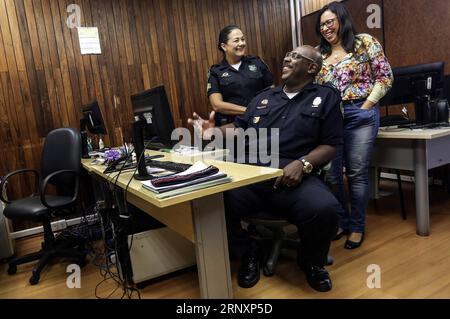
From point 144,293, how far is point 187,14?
10.1ft

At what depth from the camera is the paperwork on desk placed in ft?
4.22

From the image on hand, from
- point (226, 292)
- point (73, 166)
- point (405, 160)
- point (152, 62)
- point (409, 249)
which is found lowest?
point (409, 249)

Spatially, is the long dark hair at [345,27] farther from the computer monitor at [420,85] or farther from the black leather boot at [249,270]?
the black leather boot at [249,270]

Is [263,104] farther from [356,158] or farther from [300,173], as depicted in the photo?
[356,158]

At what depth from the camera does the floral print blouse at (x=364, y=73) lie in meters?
A: 2.22

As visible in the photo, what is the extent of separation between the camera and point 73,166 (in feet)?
8.39

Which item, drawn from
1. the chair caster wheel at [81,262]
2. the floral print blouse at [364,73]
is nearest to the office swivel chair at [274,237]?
the floral print blouse at [364,73]

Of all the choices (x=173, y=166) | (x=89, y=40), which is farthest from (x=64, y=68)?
(x=173, y=166)

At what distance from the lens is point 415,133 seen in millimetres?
2211

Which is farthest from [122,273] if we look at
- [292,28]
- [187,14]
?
[292,28]

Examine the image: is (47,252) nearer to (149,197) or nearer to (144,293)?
(144,293)

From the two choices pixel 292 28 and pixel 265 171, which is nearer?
pixel 265 171

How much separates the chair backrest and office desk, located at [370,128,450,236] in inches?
88.5

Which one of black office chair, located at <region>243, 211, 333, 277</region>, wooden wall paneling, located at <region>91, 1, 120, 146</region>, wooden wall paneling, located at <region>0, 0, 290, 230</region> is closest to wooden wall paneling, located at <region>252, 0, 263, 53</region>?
wooden wall paneling, located at <region>0, 0, 290, 230</region>
